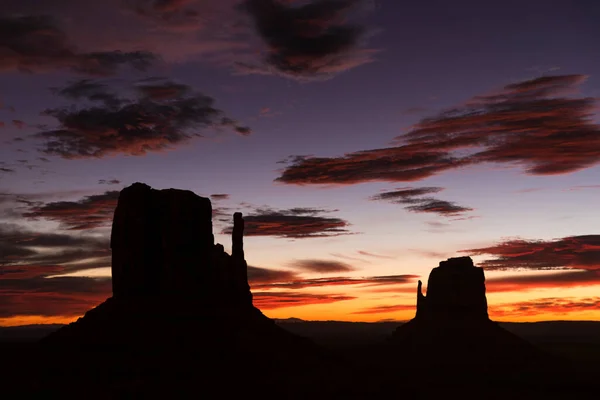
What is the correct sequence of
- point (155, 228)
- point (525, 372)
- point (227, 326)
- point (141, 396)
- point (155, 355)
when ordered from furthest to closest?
point (525, 372), point (155, 228), point (227, 326), point (155, 355), point (141, 396)

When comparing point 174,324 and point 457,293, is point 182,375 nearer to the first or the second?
point 174,324

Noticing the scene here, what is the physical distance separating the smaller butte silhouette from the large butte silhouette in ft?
245

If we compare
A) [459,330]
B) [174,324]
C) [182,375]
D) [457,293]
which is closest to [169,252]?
[174,324]

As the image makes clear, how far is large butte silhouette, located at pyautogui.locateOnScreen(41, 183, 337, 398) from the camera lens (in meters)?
87.0

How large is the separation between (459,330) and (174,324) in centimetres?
11038

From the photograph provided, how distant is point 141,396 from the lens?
80.6 meters

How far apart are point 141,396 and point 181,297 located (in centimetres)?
2302

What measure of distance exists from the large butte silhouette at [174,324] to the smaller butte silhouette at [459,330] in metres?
74.6

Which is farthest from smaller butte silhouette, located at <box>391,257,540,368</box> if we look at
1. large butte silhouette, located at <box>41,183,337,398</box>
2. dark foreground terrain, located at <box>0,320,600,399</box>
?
large butte silhouette, located at <box>41,183,337,398</box>

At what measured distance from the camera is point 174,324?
96.2 meters

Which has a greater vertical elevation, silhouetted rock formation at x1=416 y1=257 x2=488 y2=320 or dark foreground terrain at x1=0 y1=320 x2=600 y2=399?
silhouetted rock formation at x1=416 y1=257 x2=488 y2=320

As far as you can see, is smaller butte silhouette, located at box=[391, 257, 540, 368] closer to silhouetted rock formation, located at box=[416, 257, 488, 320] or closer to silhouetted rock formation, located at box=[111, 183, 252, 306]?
silhouetted rock formation, located at box=[416, 257, 488, 320]

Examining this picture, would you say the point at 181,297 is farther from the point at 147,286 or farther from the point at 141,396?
the point at 141,396

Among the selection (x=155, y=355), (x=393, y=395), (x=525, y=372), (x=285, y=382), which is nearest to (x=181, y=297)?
(x=155, y=355)
